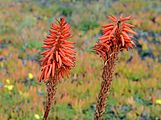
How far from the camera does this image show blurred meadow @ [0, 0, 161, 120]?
855cm

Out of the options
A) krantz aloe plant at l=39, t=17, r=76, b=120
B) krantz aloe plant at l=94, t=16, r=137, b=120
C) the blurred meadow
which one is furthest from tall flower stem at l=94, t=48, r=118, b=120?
the blurred meadow

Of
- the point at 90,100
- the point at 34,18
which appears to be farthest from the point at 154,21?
the point at 90,100

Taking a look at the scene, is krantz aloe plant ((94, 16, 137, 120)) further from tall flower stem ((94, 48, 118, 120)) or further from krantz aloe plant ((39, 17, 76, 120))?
krantz aloe plant ((39, 17, 76, 120))

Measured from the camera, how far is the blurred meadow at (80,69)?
28.0ft

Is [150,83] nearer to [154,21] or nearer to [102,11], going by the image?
[154,21]

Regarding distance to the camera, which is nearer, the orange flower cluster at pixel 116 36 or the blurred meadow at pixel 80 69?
the orange flower cluster at pixel 116 36

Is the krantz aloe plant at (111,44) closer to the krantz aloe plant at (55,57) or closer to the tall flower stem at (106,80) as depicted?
the tall flower stem at (106,80)

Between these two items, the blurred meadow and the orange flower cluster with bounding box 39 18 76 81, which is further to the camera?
the blurred meadow

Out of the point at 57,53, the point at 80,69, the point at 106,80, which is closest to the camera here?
the point at 57,53

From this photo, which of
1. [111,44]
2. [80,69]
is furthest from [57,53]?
[80,69]

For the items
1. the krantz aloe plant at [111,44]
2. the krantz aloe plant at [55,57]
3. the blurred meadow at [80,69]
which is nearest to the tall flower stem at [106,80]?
the krantz aloe plant at [111,44]

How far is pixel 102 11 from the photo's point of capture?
17.9 meters

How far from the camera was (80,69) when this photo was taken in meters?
11.0

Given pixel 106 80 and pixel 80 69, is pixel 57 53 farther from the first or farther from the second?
pixel 80 69
